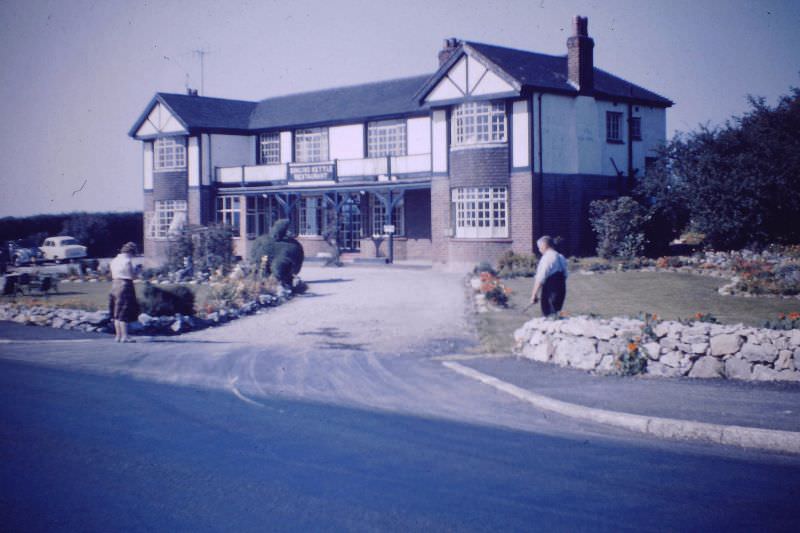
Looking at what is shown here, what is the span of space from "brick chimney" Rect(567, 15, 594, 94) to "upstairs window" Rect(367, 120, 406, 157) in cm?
773

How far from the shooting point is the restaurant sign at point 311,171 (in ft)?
112

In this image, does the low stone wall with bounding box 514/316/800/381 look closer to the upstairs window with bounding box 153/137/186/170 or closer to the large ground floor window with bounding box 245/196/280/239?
the large ground floor window with bounding box 245/196/280/239

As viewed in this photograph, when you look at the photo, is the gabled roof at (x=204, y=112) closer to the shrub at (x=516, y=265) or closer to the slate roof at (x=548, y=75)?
the slate roof at (x=548, y=75)

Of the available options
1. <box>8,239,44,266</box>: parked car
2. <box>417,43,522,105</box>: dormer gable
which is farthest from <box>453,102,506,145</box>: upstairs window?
<box>8,239,44,266</box>: parked car

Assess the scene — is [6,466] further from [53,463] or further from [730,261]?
[730,261]

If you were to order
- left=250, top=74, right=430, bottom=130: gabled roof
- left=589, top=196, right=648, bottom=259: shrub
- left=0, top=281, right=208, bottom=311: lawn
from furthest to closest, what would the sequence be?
left=250, top=74, right=430, bottom=130: gabled roof, left=589, top=196, right=648, bottom=259: shrub, left=0, top=281, right=208, bottom=311: lawn

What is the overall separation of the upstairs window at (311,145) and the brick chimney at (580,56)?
1247 cm

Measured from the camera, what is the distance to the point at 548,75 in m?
28.9

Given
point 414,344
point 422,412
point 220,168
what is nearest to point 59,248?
point 220,168

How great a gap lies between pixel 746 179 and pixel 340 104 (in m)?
19.6

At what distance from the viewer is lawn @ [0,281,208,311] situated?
18.5 m

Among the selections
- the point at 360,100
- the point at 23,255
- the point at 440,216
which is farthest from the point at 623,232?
the point at 23,255

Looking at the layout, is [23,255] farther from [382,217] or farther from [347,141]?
[382,217]

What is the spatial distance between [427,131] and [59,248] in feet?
79.0
